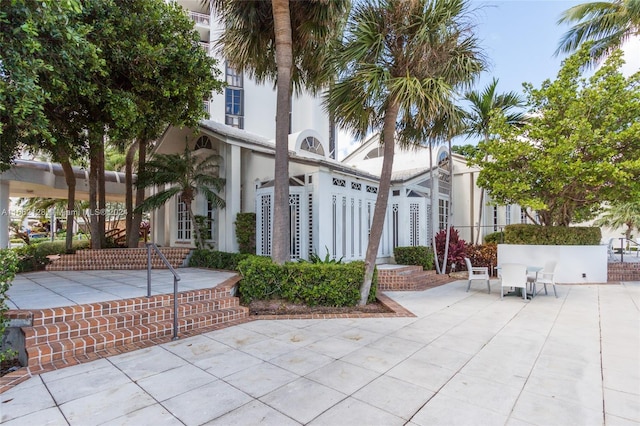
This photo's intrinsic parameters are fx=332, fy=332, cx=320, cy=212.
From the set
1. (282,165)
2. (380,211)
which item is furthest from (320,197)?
(380,211)

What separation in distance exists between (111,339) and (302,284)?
3777 millimetres

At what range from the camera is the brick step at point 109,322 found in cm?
471

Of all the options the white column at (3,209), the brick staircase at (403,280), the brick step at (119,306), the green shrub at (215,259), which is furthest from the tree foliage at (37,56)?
the white column at (3,209)

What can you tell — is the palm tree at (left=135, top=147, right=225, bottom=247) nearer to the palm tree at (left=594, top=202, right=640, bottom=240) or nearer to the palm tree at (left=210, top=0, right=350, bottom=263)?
the palm tree at (left=210, top=0, right=350, bottom=263)

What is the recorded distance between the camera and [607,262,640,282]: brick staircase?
39.2 feet

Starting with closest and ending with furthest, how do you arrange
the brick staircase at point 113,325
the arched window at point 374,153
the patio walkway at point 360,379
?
1. the patio walkway at point 360,379
2. the brick staircase at point 113,325
3. the arched window at point 374,153

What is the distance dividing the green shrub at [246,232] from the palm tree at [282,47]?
3671mm

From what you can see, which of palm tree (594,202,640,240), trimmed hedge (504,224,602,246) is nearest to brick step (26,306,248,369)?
trimmed hedge (504,224,602,246)

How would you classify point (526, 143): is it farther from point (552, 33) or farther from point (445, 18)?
point (552, 33)

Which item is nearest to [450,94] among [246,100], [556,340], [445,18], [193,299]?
[445,18]

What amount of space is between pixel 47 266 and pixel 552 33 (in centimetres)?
2168

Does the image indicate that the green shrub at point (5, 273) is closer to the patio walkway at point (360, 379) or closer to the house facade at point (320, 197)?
the patio walkway at point (360, 379)

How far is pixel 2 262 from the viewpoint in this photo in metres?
4.06

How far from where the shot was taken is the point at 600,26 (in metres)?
13.4
